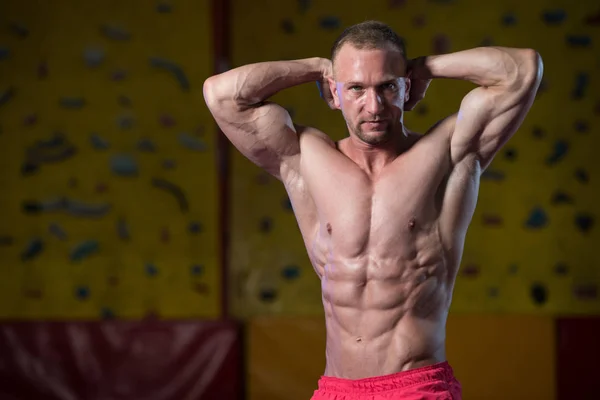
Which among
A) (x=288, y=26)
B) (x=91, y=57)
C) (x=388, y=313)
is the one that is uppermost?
(x=288, y=26)

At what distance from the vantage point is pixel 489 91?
2230 mm

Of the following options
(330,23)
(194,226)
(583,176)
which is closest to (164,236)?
(194,226)

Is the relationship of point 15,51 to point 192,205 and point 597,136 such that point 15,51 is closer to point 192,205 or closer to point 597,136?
point 192,205

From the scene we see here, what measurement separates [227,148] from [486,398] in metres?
1.92

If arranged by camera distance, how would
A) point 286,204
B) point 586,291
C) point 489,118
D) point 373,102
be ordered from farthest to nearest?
point 286,204, point 586,291, point 489,118, point 373,102

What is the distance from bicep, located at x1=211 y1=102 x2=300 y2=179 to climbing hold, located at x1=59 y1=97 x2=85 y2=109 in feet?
7.91

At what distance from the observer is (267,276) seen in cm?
450

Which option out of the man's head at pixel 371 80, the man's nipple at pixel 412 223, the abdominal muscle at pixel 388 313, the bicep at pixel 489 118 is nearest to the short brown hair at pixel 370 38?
the man's head at pixel 371 80

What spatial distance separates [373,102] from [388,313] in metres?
0.57

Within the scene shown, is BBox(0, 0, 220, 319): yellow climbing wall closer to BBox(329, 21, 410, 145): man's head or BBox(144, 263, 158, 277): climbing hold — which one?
BBox(144, 263, 158, 277): climbing hold

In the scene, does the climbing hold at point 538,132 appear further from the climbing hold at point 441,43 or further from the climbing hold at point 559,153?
the climbing hold at point 441,43

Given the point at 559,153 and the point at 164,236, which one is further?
the point at 164,236

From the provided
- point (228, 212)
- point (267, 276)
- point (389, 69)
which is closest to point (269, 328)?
point (267, 276)

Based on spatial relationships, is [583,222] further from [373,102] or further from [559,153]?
[373,102]
